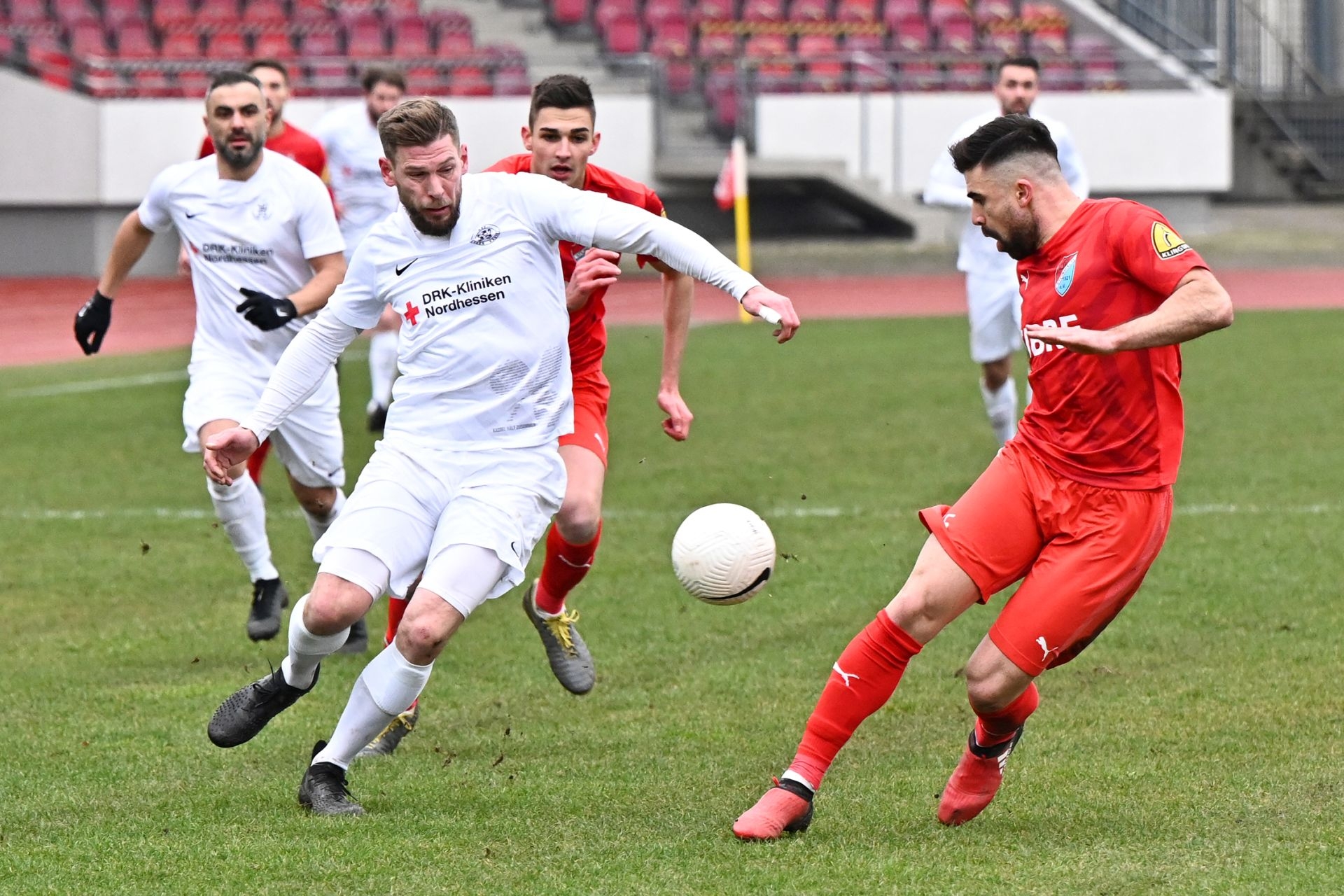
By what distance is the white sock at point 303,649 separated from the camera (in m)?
5.27

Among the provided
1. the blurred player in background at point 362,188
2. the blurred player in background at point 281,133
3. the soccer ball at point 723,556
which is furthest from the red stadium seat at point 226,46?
the soccer ball at point 723,556

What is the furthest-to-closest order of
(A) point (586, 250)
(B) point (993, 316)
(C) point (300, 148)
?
(B) point (993, 316)
(C) point (300, 148)
(A) point (586, 250)

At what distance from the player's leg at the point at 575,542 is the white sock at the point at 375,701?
4.51 feet

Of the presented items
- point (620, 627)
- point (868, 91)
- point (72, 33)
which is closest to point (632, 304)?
point (868, 91)

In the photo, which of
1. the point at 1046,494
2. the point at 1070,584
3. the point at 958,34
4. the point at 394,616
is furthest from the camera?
the point at 958,34

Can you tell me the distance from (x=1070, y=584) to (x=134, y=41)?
25170 mm

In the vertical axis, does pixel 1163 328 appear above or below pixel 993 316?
above

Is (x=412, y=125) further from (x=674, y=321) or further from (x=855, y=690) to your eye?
(x=855, y=690)

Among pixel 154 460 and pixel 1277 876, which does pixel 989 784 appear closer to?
pixel 1277 876

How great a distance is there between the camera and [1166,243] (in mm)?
4773

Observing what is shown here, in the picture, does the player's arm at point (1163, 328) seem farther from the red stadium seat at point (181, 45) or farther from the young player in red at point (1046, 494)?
the red stadium seat at point (181, 45)

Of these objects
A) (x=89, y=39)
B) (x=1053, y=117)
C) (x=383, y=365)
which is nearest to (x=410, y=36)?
(x=89, y=39)

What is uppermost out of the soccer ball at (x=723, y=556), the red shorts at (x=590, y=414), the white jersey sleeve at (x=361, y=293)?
the white jersey sleeve at (x=361, y=293)

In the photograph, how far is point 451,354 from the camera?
210 inches
